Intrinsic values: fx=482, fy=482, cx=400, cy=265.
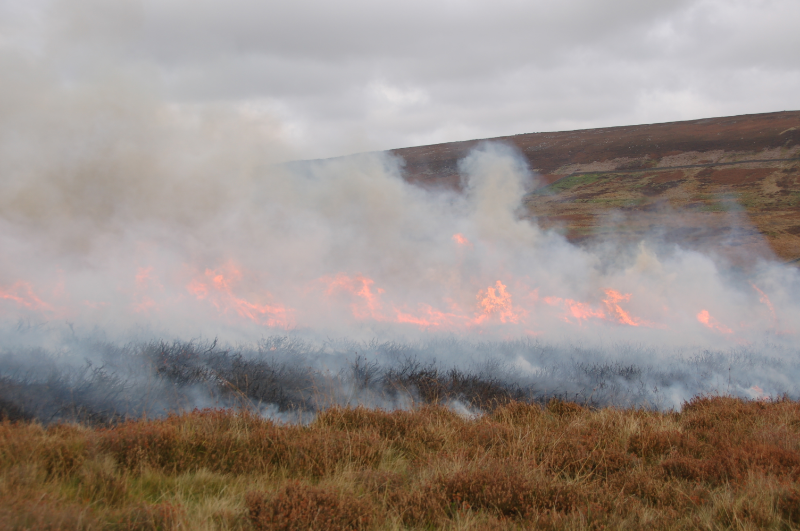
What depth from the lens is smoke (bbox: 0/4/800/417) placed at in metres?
10.9

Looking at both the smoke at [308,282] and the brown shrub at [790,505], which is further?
the smoke at [308,282]

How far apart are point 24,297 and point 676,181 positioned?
3698 cm

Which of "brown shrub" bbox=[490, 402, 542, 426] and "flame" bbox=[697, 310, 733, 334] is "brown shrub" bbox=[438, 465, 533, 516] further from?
"flame" bbox=[697, 310, 733, 334]

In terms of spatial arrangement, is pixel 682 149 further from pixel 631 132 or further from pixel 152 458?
pixel 152 458

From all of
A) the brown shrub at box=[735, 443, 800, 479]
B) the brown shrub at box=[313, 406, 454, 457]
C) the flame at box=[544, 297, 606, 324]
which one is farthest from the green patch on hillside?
the brown shrub at box=[735, 443, 800, 479]

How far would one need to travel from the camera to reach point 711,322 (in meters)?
16.3

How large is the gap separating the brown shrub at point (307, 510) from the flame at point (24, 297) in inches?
399

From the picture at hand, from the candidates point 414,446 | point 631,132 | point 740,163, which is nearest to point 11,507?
point 414,446

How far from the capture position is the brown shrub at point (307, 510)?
3475 millimetres

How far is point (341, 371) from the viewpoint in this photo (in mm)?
9938

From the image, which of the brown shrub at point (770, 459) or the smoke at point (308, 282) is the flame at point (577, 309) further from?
the brown shrub at point (770, 459)

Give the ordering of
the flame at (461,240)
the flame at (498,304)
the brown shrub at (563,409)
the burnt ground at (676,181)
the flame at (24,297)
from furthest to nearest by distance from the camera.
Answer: the burnt ground at (676,181) < the flame at (461,240) < the flame at (498,304) < the flame at (24,297) < the brown shrub at (563,409)

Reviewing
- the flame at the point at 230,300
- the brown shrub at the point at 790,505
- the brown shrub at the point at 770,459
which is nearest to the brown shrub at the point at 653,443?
the brown shrub at the point at 770,459

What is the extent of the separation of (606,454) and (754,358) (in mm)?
11355
